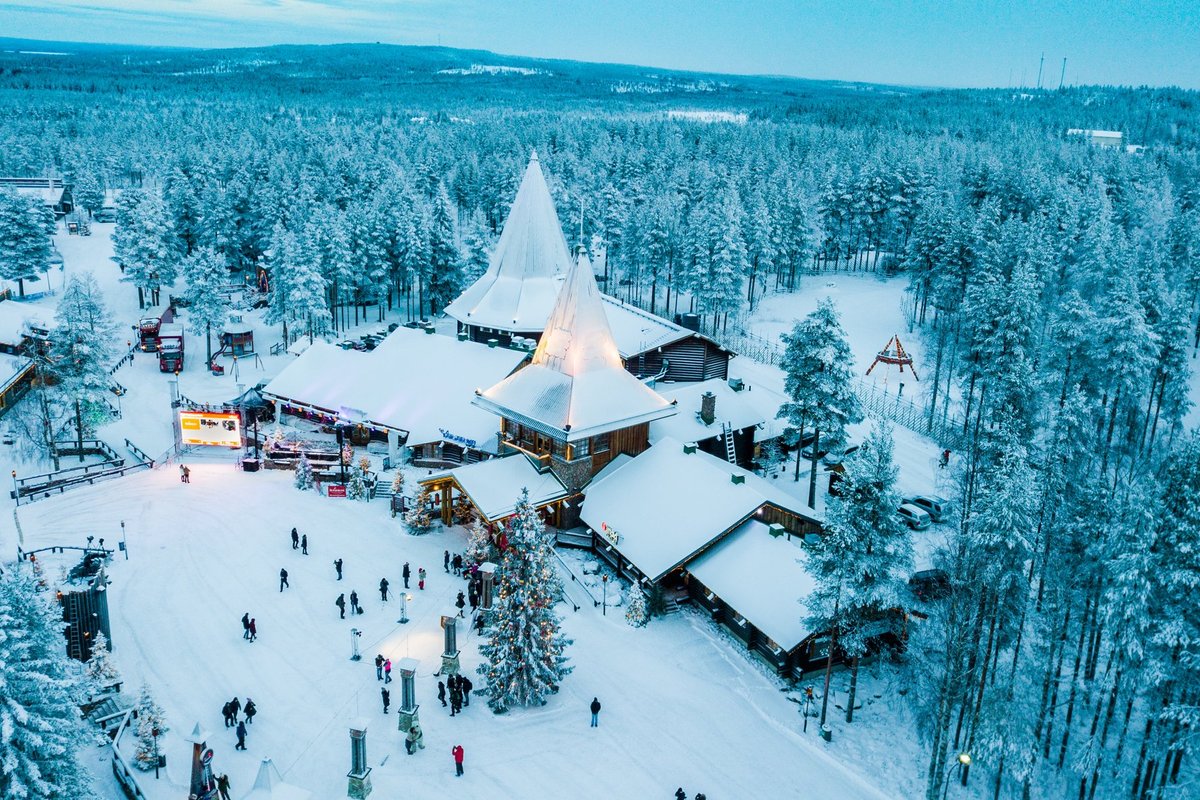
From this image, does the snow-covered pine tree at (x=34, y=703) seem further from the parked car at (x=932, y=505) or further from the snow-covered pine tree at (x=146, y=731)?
the parked car at (x=932, y=505)

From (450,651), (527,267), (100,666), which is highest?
(527,267)

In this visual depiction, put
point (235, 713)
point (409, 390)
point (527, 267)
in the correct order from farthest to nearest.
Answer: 1. point (527, 267)
2. point (409, 390)
3. point (235, 713)

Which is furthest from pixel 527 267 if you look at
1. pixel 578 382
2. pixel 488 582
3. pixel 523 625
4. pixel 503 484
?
pixel 523 625

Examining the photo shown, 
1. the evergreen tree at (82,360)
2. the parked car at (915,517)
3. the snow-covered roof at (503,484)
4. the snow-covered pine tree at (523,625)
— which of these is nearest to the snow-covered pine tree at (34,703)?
the snow-covered pine tree at (523,625)

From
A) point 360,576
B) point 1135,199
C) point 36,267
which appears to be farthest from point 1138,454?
point 36,267

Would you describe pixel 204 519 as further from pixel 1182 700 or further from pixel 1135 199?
pixel 1135 199

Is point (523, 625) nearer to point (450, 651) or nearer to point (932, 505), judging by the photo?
point (450, 651)
